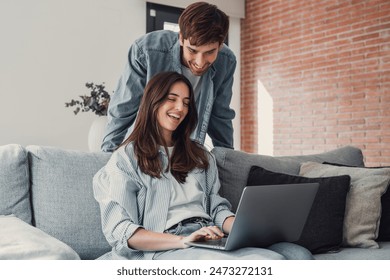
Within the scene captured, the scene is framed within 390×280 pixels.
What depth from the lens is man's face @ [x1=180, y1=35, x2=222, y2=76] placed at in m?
1.68

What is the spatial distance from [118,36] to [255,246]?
3.37m

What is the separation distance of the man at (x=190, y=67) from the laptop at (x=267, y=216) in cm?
64

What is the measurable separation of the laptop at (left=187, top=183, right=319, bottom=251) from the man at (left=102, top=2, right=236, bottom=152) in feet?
2.11

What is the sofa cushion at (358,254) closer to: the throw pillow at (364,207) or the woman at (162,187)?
the throw pillow at (364,207)

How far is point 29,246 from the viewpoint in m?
1.06

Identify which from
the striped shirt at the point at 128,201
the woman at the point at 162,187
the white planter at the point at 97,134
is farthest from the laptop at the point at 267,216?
the white planter at the point at 97,134

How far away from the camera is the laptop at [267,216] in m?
1.13

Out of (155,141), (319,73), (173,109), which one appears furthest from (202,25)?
(319,73)

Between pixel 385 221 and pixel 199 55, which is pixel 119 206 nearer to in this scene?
pixel 199 55

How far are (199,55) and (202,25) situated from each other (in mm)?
104

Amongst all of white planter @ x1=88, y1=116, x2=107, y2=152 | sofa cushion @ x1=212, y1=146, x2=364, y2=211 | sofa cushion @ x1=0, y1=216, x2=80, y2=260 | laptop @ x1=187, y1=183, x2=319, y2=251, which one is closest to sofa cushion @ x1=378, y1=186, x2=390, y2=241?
sofa cushion @ x1=212, y1=146, x2=364, y2=211

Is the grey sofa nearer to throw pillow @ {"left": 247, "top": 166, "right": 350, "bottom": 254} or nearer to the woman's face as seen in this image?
throw pillow @ {"left": 247, "top": 166, "right": 350, "bottom": 254}
